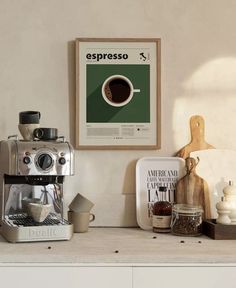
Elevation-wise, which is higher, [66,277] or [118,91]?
[118,91]

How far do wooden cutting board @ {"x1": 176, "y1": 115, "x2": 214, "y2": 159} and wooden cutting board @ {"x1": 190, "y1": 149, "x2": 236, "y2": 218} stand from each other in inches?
0.9

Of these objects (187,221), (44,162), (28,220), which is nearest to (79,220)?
(28,220)

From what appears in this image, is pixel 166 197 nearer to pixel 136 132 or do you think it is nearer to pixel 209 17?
pixel 136 132

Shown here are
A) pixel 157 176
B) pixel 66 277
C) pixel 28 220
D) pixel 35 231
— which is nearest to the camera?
pixel 66 277

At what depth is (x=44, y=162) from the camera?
1876mm

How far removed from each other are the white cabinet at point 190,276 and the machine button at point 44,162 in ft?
1.67

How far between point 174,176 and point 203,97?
1.28ft

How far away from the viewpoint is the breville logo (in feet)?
5.98

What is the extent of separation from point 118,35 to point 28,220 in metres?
0.94

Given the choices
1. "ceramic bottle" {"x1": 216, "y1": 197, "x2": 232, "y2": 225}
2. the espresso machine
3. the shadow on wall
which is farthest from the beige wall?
"ceramic bottle" {"x1": 216, "y1": 197, "x2": 232, "y2": 225}

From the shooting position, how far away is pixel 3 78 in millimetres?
2275

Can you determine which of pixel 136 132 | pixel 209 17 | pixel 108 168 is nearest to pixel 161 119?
pixel 136 132

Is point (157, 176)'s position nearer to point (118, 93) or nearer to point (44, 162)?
point (118, 93)

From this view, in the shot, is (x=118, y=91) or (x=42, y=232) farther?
(x=118, y=91)
